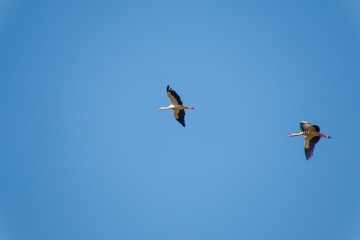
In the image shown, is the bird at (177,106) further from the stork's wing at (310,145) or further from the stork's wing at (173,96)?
the stork's wing at (310,145)

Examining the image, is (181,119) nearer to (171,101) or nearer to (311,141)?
(171,101)

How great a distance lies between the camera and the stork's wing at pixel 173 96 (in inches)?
1280

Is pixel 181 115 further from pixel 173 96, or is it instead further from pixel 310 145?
pixel 310 145

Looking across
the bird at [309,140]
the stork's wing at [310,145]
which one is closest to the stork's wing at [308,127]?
the bird at [309,140]

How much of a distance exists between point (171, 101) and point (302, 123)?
8.45 meters

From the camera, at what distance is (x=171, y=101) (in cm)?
3356

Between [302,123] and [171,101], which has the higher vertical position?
[171,101]

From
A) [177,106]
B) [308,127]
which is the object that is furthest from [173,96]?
[308,127]

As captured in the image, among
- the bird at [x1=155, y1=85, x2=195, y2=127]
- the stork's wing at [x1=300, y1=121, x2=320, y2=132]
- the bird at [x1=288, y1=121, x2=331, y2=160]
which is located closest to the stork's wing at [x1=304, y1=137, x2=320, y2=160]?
the bird at [x1=288, y1=121, x2=331, y2=160]

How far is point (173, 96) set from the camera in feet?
108

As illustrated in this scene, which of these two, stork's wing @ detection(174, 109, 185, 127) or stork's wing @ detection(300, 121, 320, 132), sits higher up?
stork's wing @ detection(174, 109, 185, 127)

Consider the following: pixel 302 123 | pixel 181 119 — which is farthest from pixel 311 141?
pixel 181 119

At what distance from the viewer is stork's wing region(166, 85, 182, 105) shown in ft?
107

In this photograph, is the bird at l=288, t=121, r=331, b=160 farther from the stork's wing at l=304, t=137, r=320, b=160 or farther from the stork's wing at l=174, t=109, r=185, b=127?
the stork's wing at l=174, t=109, r=185, b=127
